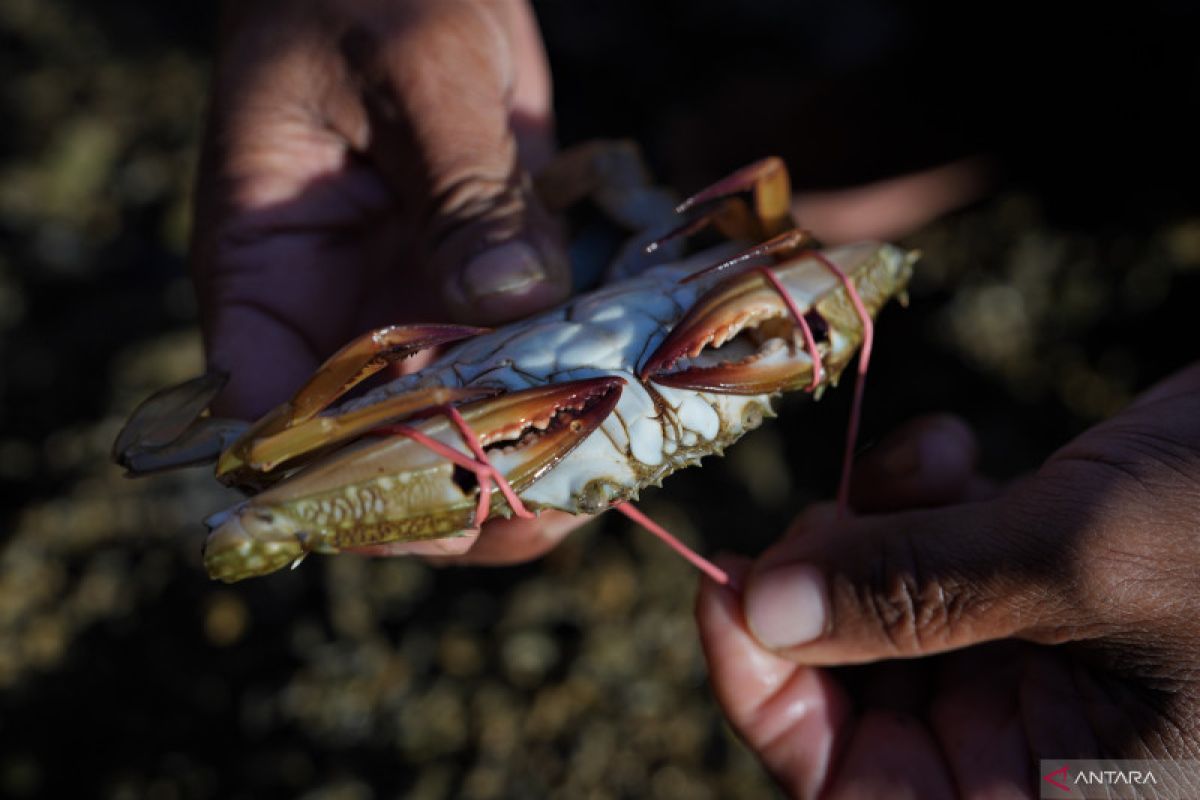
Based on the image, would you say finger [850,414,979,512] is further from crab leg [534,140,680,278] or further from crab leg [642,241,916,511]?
crab leg [534,140,680,278]

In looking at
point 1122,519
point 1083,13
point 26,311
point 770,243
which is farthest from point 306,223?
point 1083,13

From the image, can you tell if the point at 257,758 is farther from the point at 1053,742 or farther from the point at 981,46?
the point at 981,46

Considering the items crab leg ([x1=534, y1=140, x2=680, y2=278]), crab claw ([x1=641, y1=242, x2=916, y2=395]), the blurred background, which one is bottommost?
the blurred background

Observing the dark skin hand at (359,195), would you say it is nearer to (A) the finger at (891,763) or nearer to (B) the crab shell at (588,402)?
(B) the crab shell at (588,402)

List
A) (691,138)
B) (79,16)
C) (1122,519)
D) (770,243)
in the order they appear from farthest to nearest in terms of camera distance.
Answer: (79,16) < (691,138) < (770,243) < (1122,519)

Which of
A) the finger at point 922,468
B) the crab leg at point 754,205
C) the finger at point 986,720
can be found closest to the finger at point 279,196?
the crab leg at point 754,205

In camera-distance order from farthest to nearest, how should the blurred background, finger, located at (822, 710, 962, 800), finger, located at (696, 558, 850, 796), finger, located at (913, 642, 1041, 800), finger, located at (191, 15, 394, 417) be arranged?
the blurred background
finger, located at (191, 15, 394, 417)
finger, located at (696, 558, 850, 796)
finger, located at (822, 710, 962, 800)
finger, located at (913, 642, 1041, 800)

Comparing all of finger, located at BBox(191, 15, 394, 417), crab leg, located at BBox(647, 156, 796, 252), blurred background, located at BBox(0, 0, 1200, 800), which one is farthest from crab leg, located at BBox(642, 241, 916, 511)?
blurred background, located at BBox(0, 0, 1200, 800)
